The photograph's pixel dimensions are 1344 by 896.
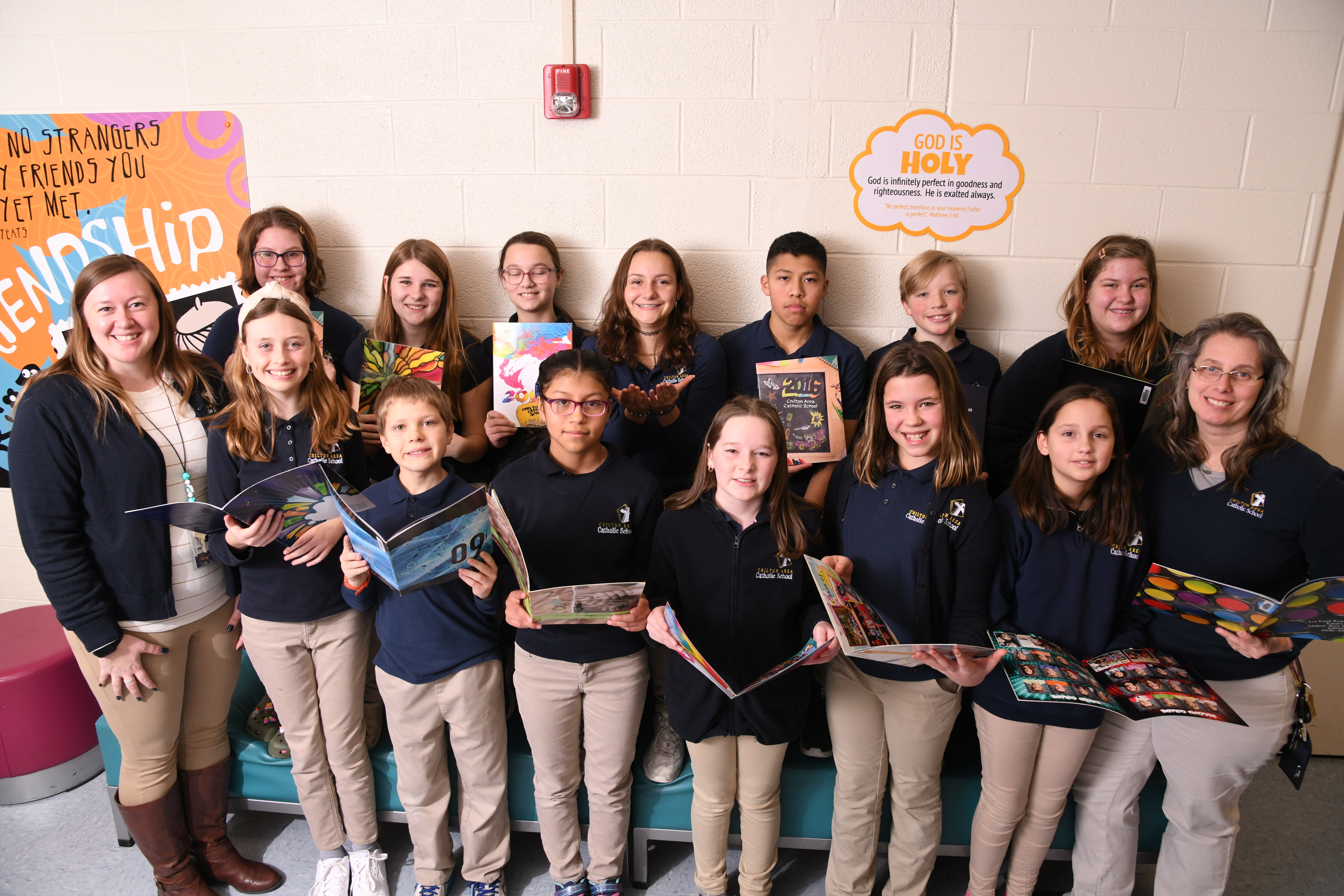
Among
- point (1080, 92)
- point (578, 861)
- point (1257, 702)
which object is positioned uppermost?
point (1080, 92)

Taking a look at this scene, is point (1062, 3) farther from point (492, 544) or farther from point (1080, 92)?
point (492, 544)

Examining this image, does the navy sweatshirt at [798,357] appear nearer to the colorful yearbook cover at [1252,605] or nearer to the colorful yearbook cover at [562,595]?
the colorful yearbook cover at [562,595]

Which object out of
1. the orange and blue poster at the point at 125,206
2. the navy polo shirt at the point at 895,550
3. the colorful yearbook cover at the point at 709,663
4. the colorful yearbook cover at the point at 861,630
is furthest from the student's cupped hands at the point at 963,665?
the orange and blue poster at the point at 125,206

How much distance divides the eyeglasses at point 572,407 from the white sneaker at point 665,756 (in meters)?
1.00

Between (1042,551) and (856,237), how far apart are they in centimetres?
140

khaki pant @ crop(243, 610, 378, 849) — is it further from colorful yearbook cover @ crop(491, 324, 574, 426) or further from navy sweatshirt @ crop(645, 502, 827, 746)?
navy sweatshirt @ crop(645, 502, 827, 746)

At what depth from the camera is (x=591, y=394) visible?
199 centimetres

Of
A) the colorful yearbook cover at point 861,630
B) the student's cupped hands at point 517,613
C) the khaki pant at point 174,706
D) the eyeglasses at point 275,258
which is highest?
the eyeglasses at point 275,258

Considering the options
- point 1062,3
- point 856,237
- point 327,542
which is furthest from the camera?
point 856,237

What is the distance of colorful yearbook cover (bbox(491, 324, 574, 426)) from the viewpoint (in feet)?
8.48

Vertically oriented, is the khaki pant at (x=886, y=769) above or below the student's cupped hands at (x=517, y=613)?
below

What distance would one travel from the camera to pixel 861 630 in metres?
1.72

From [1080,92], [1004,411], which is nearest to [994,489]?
[1004,411]

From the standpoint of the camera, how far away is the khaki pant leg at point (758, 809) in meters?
2.03
